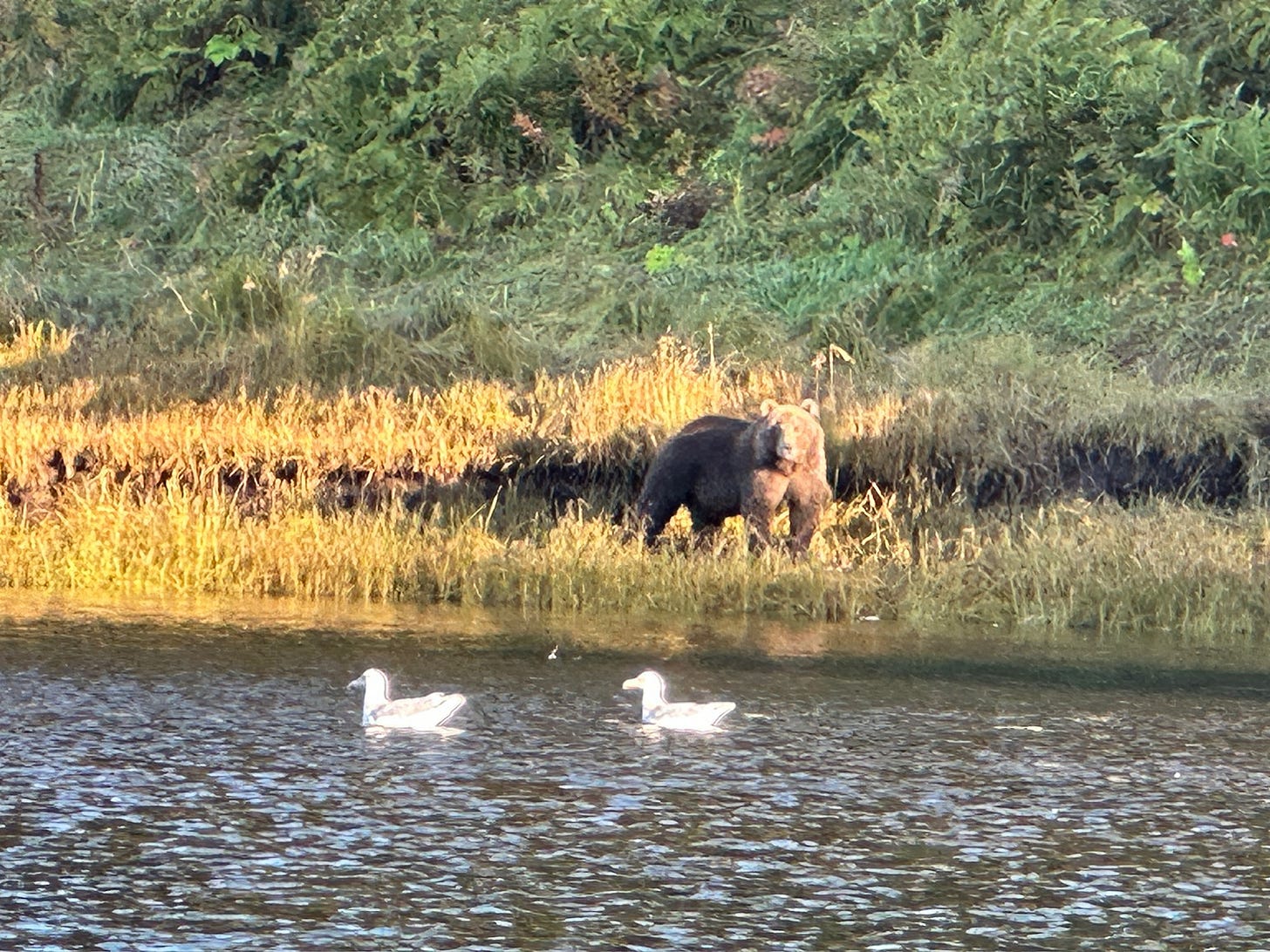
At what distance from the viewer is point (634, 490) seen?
16297 mm

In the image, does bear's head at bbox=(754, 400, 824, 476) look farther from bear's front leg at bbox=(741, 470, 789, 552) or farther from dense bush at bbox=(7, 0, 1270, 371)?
dense bush at bbox=(7, 0, 1270, 371)

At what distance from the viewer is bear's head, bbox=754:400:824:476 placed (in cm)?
1430

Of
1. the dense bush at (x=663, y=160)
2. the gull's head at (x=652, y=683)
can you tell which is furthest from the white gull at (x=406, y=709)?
the dense bush at (x=663, y=160)

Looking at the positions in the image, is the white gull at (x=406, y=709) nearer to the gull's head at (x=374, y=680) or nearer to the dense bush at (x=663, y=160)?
the gull's head at (x=374, y=680)

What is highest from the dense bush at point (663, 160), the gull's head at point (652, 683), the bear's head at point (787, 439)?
the dense bush at point (663, 160)

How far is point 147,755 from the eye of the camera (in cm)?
957

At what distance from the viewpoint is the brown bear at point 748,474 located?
14398 millimetres

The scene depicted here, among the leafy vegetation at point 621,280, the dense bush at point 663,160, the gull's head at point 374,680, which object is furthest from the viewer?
the dense bush at point 663,160

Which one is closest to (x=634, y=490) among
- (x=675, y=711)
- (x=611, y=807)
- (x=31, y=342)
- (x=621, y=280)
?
(x=675, y=711)

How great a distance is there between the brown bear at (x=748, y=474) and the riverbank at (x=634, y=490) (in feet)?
0.77

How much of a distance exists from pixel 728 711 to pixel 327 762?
187cm

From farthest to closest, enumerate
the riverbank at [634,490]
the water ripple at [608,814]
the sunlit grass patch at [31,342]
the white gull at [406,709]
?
the sunlit grass patch at [31,342]
the riverbank at [634,490]
the white gull at [406,709]
the water ripple at [608,814]

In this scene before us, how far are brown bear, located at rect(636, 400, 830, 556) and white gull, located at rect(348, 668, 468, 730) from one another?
446 centimetres

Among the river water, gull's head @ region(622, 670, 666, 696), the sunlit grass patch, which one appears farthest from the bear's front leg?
the sunlit grass patch
